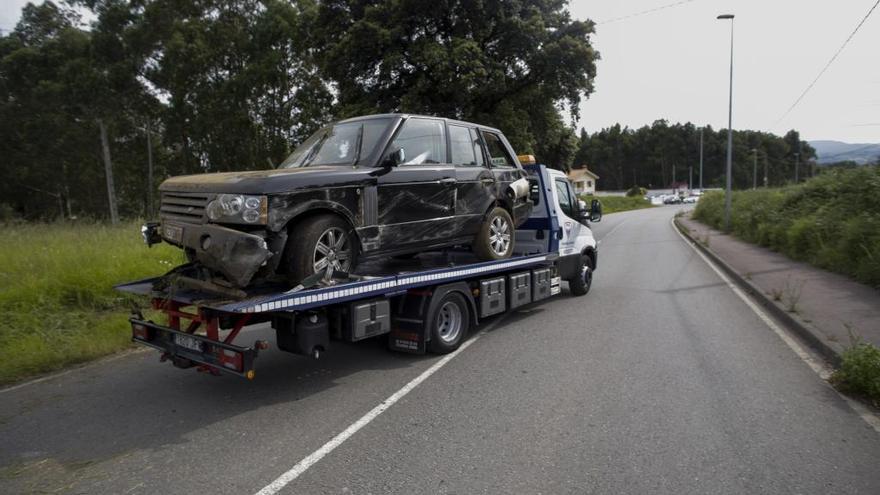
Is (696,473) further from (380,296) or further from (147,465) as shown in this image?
(147,465)

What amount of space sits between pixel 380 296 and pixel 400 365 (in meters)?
0.96

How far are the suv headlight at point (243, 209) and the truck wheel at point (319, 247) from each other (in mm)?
404

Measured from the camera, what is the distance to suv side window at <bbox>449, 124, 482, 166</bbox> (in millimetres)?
7320

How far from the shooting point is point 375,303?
574 cm

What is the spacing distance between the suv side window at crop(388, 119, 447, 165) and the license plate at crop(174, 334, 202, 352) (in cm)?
277

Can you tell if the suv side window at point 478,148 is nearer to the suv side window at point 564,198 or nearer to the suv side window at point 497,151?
the suv side window at point 497,151

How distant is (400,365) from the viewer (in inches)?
249

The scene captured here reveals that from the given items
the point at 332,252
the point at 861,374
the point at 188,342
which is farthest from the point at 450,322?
the point at 861,374

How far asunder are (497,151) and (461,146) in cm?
127

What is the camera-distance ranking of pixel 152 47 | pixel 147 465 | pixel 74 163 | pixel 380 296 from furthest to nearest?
pixel 74 163
pixel 152 47
pixel 380 296
pixel 147 465

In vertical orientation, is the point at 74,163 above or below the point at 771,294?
above

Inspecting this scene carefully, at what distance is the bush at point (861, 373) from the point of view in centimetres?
518

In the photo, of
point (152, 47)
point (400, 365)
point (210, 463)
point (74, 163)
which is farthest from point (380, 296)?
point (74, 163)

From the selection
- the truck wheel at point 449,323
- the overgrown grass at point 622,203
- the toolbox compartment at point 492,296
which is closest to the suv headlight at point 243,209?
the truck wheel at point 449,323
